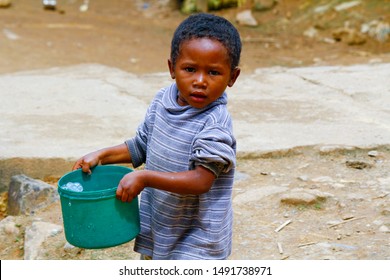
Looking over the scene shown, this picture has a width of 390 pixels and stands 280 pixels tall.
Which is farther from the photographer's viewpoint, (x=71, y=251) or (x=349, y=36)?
(x=349, y=36)

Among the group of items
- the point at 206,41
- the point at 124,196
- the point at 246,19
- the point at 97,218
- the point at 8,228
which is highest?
Answer: the point at 206,41

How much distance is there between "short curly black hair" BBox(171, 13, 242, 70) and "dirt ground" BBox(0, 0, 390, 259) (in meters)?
1.08

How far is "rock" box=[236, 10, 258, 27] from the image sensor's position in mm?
10125

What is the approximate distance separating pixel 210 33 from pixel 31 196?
186 cm

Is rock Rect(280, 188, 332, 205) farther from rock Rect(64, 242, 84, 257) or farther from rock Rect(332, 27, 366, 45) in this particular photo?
rock Rect(332, 27, 366, 45)

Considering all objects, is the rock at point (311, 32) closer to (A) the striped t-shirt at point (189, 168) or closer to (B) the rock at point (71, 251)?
(B) the rock at point (71, 251)

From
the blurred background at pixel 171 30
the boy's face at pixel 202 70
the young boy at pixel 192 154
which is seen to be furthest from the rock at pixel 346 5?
the boy's face at pixel 202 70

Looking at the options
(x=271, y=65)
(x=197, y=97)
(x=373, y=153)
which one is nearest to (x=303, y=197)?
(x=373, y=153)

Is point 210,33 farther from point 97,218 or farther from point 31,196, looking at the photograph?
point 31,196

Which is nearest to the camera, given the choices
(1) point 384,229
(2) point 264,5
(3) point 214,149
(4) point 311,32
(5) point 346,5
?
(3) point 214,149

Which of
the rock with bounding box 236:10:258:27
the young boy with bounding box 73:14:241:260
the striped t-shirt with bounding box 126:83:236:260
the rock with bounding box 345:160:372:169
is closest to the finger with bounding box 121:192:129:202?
the young boy with bounding box 73:14:241:260

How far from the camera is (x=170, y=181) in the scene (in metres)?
1.95

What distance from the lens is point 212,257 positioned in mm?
2094
